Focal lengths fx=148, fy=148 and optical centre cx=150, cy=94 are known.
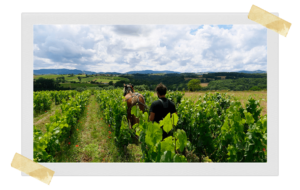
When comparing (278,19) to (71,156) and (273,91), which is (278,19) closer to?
(273,91)

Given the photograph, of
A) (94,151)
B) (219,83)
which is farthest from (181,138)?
(219,83)

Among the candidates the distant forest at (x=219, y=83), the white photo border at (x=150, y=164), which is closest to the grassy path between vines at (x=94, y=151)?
the distant forest at (x=219, y=83)

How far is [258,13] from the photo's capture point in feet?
5.69

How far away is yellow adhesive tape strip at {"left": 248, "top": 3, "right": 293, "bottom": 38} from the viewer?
5.59 ft

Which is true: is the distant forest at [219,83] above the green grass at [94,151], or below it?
above

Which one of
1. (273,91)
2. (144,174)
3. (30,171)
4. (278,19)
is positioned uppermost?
(278,19)

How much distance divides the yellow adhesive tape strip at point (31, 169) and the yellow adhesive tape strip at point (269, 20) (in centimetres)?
300

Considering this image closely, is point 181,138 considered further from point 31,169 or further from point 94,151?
point 94,151

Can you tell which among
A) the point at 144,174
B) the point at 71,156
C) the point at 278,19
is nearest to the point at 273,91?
the point at 278,19

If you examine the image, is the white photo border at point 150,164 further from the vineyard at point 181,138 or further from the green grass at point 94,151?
the green grass at point 94,151

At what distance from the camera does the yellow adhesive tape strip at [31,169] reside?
5.29ft

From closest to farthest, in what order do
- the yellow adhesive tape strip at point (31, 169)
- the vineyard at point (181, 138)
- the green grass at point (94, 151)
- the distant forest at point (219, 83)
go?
the yellow adhesive tape strip at point (31, 169) < the vineyard at point (181, 138) < the distant forest at point (219, 83) < the green grass at point (94, 151)
